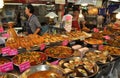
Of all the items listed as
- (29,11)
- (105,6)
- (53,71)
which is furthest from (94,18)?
(53,71)

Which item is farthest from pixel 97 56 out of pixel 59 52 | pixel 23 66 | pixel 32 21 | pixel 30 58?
pixel 32 21

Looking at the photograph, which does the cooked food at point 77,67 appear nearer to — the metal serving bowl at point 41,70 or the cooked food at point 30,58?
the metal serving bowl at point 41,70

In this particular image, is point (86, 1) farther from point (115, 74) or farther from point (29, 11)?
point (29, 11)

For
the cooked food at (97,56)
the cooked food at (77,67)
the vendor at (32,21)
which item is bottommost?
the cooked food at (97,56)

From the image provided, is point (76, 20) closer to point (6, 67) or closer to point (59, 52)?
point (59, 52)

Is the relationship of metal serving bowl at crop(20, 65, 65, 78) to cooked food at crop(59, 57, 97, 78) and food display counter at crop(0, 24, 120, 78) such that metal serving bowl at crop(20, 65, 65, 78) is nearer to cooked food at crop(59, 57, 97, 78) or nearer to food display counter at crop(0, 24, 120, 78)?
food display counter at crop(0, 24, 120, 78)

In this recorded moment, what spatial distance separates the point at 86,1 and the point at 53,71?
201 centimetres

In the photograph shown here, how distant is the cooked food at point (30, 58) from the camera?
10.2 feet

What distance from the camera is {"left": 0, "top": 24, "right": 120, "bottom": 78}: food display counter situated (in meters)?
2.63

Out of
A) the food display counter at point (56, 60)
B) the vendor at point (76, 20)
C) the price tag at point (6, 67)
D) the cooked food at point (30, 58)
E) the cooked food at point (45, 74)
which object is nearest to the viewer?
the cooked food at point (45, 74)

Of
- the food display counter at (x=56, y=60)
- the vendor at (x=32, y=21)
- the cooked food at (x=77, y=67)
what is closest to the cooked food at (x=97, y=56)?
the food display counter at (x=56, y=60)

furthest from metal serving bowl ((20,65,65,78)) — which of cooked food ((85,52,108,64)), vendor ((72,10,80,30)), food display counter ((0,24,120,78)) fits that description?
vendor ((72,10,80,30))

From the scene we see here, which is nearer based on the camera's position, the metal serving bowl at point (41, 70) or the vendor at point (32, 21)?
the metal serving bowl at point (41, 70)

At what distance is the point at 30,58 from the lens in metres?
3.27
